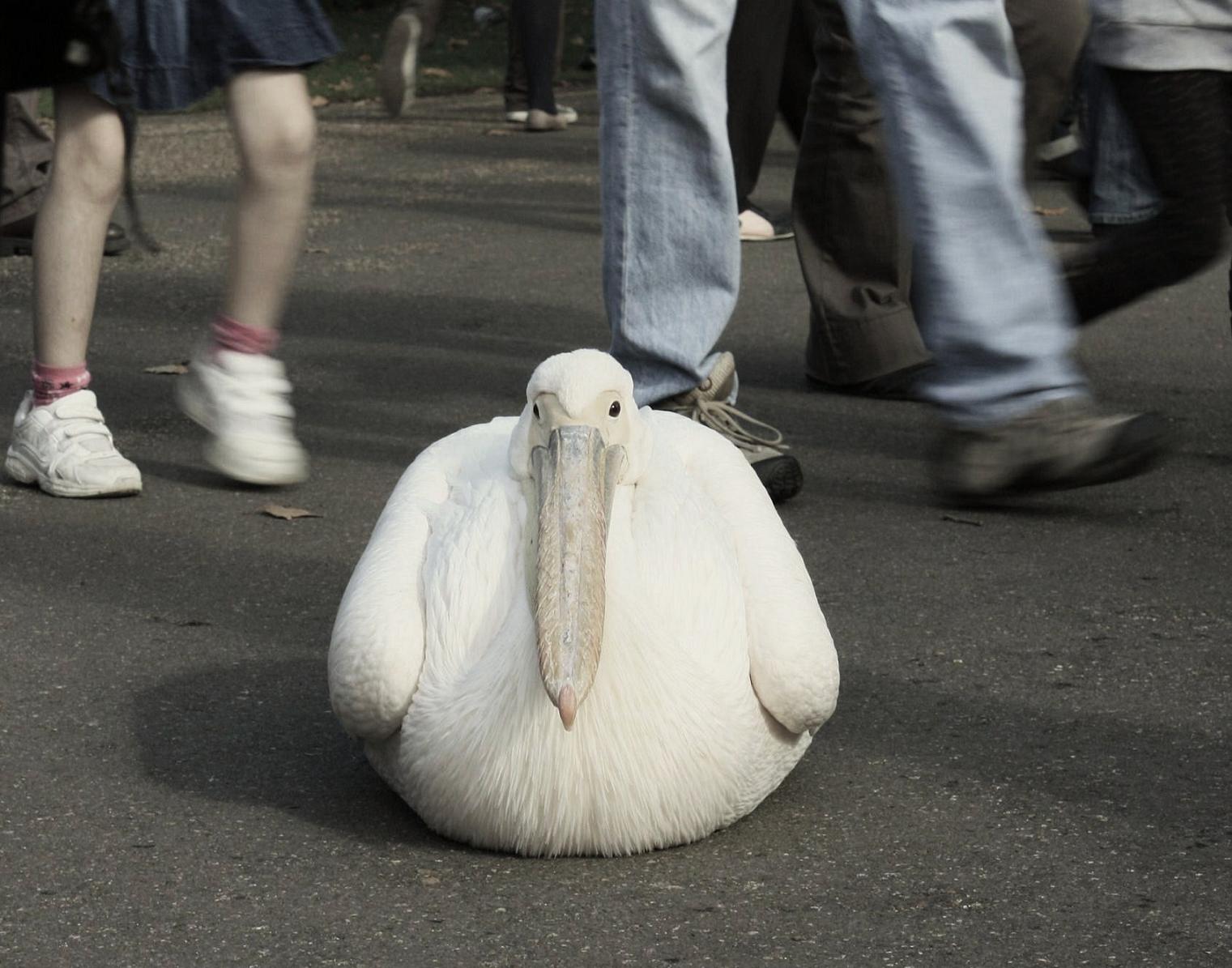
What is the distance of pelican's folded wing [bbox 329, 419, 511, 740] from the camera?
8.53 ft

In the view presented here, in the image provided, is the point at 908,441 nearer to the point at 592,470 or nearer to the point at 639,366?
the point at 639,366

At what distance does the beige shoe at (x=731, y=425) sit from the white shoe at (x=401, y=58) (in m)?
1.03

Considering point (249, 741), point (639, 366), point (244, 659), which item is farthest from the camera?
point (639, 366)

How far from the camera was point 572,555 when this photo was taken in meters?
2.55

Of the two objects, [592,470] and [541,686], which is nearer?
[541,686]

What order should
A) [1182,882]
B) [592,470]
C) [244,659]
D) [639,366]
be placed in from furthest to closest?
[639,366] < [244,659] < [592,470] < [1182,882]

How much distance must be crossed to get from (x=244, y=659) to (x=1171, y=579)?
1.84 metres

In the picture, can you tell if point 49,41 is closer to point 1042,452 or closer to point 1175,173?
point 1042,452

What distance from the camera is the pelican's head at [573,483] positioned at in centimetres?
244

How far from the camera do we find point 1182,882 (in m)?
2.52

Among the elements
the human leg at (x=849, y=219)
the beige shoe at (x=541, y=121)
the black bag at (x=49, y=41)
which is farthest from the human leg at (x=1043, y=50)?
the beige shoe at (x=541, y=121)

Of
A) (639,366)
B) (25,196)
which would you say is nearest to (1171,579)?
(639,366)

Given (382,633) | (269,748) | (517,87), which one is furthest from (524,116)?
(382,633)

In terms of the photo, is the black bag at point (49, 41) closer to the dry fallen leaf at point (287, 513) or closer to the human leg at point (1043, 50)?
the dry fallen leaf at point (287, 513)
